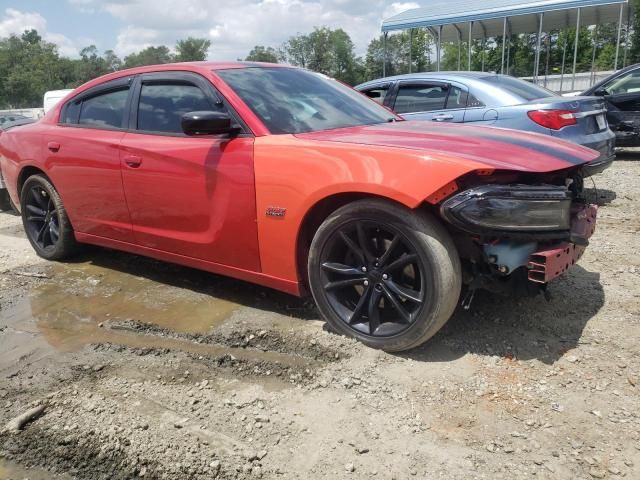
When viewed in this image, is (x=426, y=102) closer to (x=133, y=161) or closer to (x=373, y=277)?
(x=133, y=161)

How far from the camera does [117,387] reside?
2875mm

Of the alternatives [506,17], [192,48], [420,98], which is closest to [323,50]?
[192,48]

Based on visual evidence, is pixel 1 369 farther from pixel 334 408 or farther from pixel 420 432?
pixel 420 432

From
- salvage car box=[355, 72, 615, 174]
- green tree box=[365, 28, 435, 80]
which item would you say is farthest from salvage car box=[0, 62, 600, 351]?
green tree box=[365, 28, 435, 80]

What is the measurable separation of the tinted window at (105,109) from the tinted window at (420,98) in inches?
151

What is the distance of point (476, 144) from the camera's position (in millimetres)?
2938

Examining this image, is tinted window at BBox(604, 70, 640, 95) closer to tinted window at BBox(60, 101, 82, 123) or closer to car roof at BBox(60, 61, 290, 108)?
car roof at BBox(60, 61, 290, 108)

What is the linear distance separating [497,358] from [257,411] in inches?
50.5

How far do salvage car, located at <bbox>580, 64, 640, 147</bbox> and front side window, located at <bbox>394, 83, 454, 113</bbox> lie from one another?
363cm

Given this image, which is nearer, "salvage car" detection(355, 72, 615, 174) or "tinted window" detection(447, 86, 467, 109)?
"salvage car" detection(355, 72, 615, 174)

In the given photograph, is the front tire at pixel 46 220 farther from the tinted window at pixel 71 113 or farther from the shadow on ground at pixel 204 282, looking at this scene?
the tinted window at pixel 71 113

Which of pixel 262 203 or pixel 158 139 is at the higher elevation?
pixel 158 139

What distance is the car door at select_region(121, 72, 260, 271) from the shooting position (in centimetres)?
335

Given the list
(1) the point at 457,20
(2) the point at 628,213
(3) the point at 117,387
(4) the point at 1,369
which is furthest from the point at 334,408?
(1) the point at 457,20
